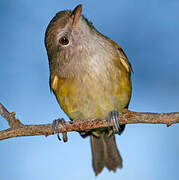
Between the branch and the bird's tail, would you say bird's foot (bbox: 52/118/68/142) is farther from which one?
the bird's tail

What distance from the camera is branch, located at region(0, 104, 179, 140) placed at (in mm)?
2723

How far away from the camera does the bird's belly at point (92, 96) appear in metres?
3.76

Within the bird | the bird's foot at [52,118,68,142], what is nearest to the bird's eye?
the bird

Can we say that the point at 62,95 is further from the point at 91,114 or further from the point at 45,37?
the point at 45,37

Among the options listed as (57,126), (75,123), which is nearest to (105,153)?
(57,126)

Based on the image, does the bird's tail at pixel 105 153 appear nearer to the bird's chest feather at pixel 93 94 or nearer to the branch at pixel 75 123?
the bird's chest feather at pixel 93 94

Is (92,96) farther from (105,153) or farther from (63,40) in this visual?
(105,153)

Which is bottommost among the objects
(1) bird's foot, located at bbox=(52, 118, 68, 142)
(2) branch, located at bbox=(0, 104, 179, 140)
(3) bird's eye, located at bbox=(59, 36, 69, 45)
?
(2) branch, located at bbox=(0, 104, 179, 140)

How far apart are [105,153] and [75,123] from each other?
77.5 inches

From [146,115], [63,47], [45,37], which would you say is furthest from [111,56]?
[146,115]

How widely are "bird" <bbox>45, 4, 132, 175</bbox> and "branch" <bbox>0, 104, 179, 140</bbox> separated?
21.5 inches

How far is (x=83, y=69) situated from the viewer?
12.3 ft

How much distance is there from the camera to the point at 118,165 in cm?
477

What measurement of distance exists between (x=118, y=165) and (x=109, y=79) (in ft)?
5.44
